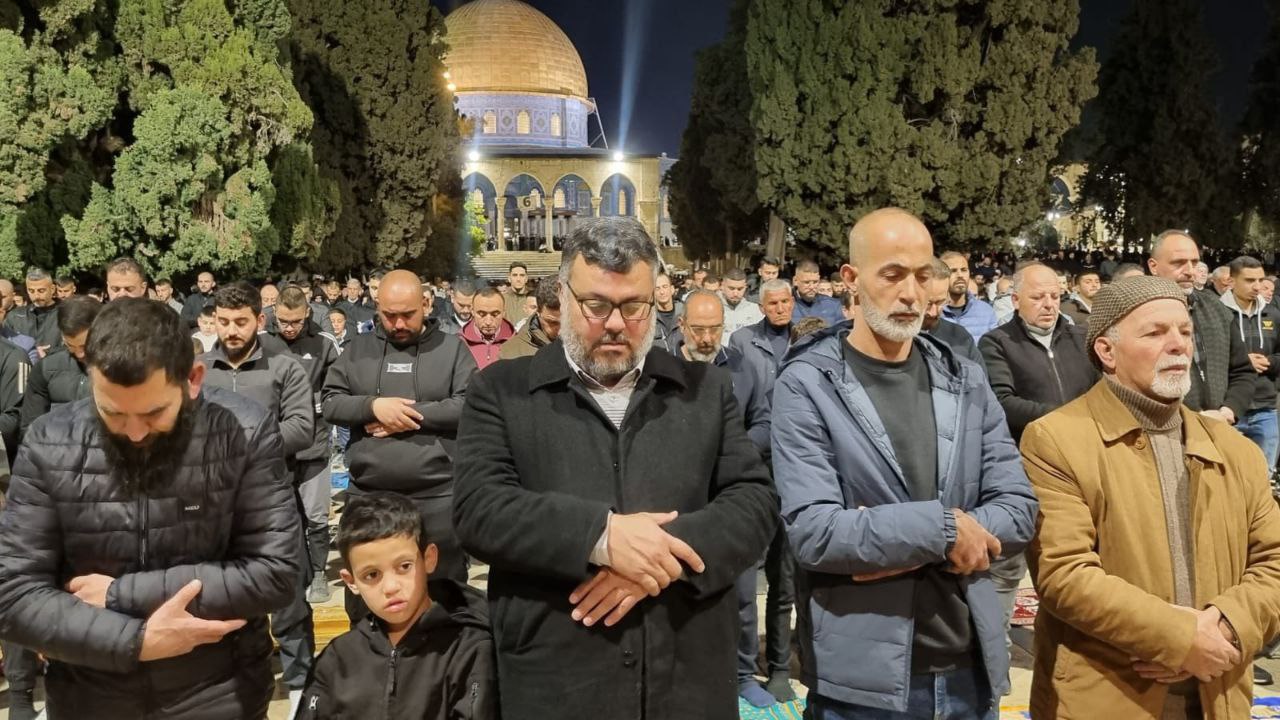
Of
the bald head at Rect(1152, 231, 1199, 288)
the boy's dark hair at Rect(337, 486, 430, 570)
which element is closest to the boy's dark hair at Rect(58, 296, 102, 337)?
the boy's dark hair at Rect(337, 486, 430, 570)

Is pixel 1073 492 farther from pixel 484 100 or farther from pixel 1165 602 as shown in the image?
pixel 484 100

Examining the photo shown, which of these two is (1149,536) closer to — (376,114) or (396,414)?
(396,414)

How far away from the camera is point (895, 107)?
63.2 ft

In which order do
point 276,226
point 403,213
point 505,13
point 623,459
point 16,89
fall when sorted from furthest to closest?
point 505,13 → point 403,213 → point 276,226 → point 16,89 → point 623,459

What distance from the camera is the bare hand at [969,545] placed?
2.29 metres

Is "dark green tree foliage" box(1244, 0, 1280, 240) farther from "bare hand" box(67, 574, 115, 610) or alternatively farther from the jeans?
"bare hand" box(67, 574, 115, 610)

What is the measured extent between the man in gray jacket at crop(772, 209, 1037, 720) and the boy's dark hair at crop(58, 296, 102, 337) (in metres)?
3.44

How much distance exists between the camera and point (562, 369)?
7.23ft

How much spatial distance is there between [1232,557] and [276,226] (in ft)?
56.9

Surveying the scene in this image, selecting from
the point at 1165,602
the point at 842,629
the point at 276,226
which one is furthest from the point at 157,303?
the point at 276,226

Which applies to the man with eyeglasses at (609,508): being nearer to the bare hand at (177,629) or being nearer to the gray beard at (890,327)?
the gray beard at (890,327)

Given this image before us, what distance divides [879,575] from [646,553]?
76 centimetres

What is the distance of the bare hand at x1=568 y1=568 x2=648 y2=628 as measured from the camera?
78.4 inches

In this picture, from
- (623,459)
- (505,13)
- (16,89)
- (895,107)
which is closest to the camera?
(623,459)
